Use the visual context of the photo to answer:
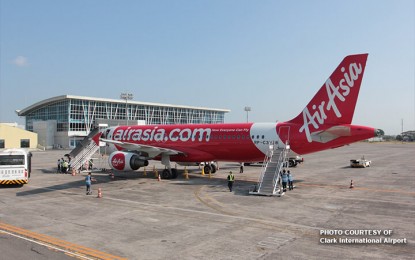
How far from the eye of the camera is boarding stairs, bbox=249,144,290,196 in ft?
74.5

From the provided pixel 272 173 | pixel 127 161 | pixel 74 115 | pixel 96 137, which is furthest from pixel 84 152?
pixel 74 115

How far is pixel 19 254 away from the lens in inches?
449

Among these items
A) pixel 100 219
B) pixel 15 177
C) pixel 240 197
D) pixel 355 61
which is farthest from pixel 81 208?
pixel 355 61

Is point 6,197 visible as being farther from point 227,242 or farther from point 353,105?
point 353,105

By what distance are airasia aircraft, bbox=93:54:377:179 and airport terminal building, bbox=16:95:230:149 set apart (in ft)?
193

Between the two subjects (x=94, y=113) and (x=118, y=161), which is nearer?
(x=118, y=161)

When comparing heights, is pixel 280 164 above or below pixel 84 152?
below

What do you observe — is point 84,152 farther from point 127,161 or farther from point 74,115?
point 74,115

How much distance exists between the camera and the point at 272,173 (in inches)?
950

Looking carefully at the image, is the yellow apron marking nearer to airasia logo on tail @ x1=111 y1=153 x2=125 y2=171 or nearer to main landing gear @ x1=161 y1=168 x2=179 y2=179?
airasia logo on tail @ x1=111 y1=153 x2=125 y2=171

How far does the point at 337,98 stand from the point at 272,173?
7192 mm

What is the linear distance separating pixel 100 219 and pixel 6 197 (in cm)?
1042

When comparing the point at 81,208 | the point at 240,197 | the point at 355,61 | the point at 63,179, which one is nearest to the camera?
the point at 81,208

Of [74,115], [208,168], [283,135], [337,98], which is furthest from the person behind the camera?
[74,115]
